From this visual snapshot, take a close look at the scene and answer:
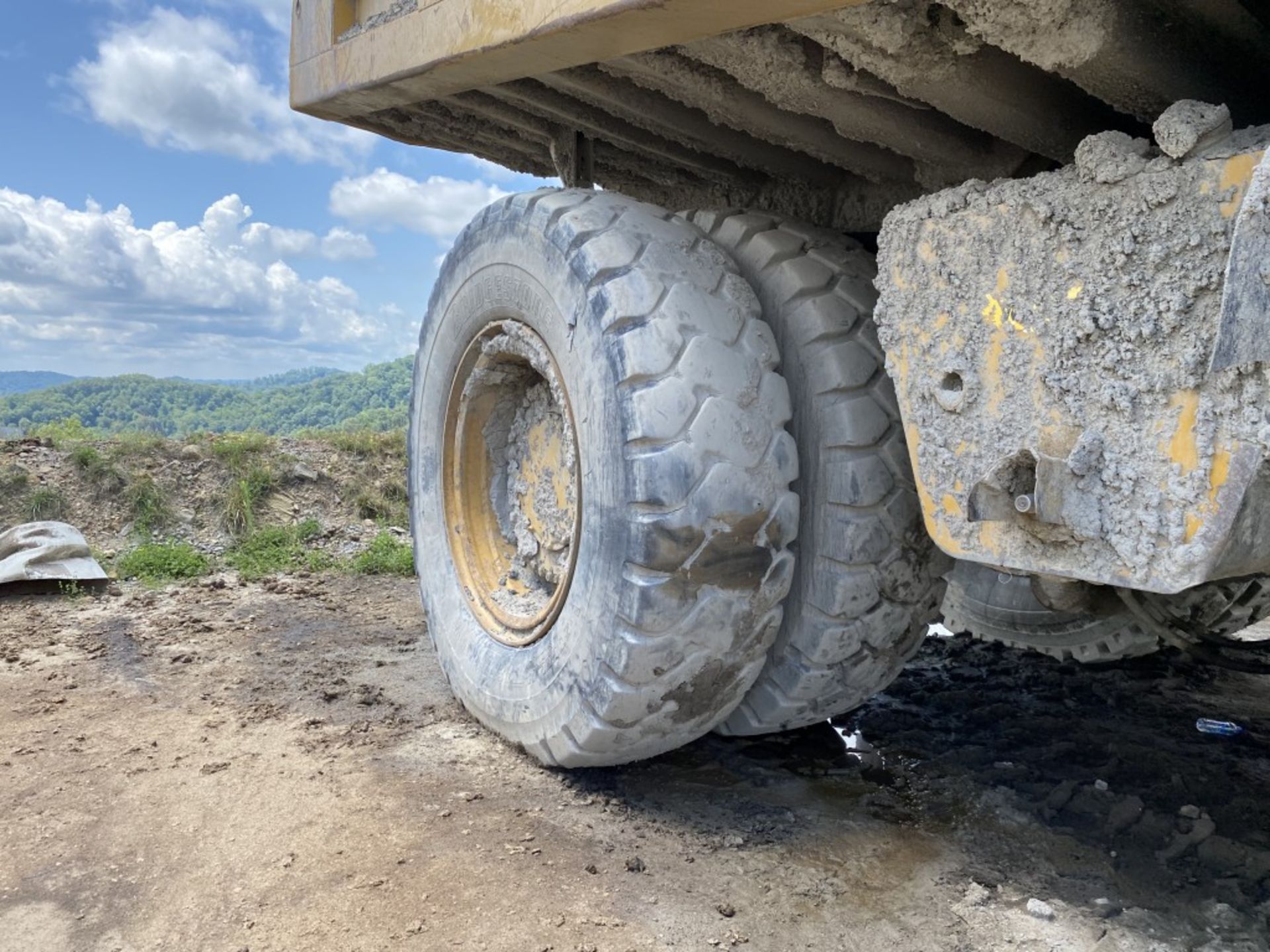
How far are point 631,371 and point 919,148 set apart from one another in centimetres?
72

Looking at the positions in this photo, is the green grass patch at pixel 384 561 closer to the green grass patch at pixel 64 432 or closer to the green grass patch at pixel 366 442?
the green grass patch at pixel 366 442

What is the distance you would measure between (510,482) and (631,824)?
3.84 feet

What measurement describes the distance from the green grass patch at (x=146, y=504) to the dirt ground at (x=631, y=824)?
2.69m

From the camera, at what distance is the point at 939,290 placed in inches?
67.4

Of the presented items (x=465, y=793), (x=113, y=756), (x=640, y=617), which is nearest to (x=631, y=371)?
(x=640, y=617)

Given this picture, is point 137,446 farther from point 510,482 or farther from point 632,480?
point 632,480

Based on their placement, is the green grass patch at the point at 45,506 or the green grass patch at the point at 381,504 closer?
the green grass patch at the point at 45,506

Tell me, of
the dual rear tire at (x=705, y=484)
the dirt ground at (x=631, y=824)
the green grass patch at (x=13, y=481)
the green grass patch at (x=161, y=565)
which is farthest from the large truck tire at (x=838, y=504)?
the green grass patch at (x=13, y=481)

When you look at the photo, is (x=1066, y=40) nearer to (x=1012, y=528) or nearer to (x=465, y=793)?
(x=1012, y=528)

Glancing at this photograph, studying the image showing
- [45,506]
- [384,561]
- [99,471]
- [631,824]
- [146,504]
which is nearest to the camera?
[631,824]

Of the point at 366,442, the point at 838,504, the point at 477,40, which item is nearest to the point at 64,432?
the point at 366,442

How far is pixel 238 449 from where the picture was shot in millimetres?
6637

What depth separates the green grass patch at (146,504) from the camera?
5.98 meters

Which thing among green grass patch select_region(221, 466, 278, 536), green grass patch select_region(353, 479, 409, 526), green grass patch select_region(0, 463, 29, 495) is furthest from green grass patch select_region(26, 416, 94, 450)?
green grass patch select_region(353, 479, 409, 526)
